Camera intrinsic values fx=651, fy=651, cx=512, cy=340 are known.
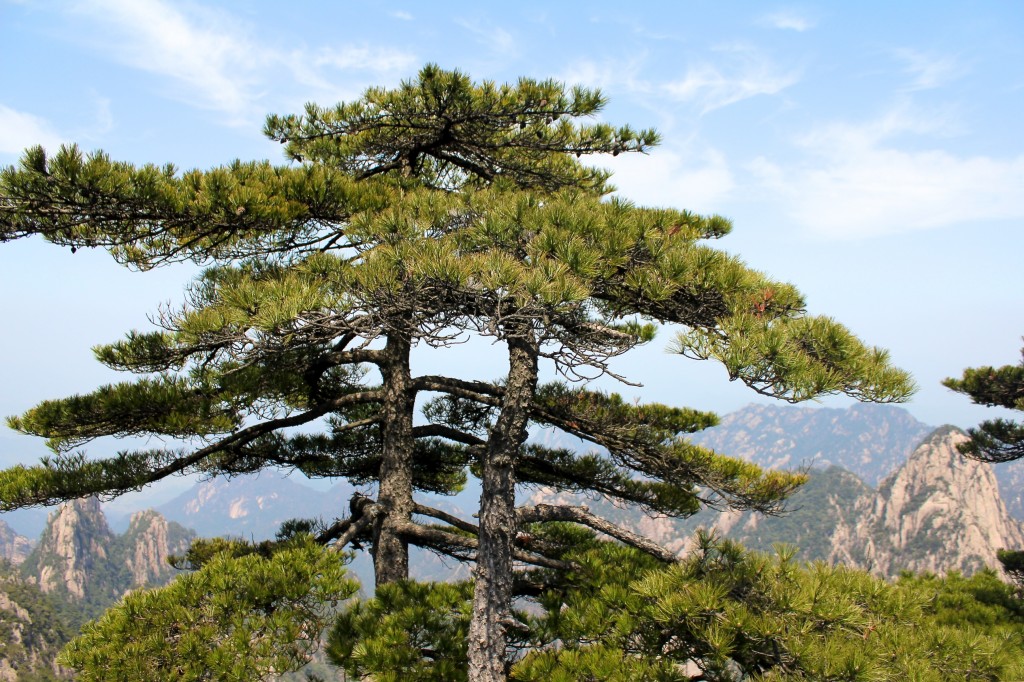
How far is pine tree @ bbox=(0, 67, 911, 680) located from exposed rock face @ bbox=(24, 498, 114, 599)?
135908 mm

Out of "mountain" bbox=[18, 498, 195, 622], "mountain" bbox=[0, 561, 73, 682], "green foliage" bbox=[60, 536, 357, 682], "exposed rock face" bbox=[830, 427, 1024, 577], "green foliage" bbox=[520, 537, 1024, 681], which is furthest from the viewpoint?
"mountain" bbox=[18, 498, 195, 622]

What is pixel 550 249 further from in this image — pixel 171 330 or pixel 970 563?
pixel 970 563

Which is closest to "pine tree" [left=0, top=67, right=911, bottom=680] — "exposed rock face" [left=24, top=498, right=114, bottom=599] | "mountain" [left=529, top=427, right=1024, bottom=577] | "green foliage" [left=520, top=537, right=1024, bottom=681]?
"green foliage" [left=520, top=537, right=1024, bottom=681]

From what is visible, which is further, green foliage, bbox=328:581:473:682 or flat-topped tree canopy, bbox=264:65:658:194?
flat-topped tree canopy, bbox=264:65:658:194

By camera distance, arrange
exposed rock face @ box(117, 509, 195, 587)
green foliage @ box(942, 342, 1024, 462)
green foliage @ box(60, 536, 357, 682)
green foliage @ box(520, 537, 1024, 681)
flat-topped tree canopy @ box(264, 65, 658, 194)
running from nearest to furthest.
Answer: green foliage @ box(520, 537, 1024, 681)
green foliage @ box(60, 536, 357, 682)
flat-topped tree canopy @ box(264, 65, 658, 194)
green foliage @ box(942, 342, 1024, 462)
exposed rock face @ box(117, 509, 195, 587)

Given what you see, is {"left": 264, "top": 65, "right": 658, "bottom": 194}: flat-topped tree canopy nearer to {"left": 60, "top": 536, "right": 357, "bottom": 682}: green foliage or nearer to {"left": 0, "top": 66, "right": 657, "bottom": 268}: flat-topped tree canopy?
{"left": 0, "top": 66, "right": 657, "bottom": 268}: flat-topped tree canopy

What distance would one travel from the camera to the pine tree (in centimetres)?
473

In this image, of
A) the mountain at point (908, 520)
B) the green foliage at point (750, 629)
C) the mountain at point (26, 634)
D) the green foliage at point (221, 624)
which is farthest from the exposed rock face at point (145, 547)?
the green foliage at point (750, 629)

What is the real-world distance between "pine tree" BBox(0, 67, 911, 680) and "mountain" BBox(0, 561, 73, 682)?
2412 inches

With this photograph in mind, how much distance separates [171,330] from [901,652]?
6094 millimetres

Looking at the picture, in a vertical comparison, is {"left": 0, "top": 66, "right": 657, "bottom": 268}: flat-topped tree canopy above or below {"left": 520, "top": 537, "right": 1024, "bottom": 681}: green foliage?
above

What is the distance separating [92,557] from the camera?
132 m

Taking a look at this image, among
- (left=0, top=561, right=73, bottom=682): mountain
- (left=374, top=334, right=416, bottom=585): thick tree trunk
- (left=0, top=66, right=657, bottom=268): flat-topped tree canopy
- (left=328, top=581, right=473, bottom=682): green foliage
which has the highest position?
(left=0, top=66, right=657, bottom=268): flat-topped tree canopy

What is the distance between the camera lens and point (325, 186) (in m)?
6.14
